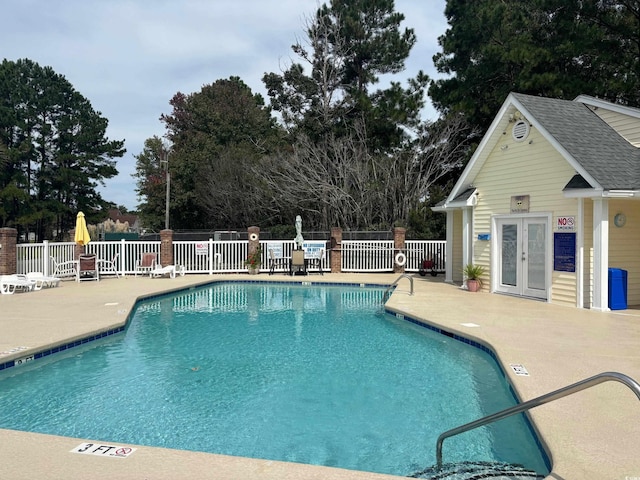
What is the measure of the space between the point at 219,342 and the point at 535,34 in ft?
63.8

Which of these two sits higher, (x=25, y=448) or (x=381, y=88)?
(x=381, y=88)

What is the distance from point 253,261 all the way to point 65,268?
6484mm

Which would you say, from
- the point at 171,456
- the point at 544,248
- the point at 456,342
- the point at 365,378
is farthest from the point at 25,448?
the point at 544,248

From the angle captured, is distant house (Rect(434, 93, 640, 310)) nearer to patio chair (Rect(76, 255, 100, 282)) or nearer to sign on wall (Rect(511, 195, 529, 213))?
sign on wall (Rect(511, 195, 529, 213))

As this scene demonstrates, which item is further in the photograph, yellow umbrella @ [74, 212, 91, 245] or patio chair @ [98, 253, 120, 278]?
patio chair @ [98, 253, 120, 278]

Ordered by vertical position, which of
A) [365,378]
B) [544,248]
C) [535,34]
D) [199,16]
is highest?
[535,34]

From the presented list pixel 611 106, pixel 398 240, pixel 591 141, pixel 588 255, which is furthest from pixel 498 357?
pixel 398 240

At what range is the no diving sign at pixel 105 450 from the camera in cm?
336

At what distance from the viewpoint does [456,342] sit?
7680 mm

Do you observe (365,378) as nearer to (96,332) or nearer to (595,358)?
(595,358)

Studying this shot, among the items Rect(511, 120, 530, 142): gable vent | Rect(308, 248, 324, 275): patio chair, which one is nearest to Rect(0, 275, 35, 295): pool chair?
Rect(308, 248, 324, 275): patio chair

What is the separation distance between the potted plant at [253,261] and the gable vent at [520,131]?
10.2m

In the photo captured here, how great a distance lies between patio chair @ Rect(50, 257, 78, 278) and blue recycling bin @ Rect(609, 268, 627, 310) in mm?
15227

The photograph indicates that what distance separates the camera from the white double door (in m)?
11.0
